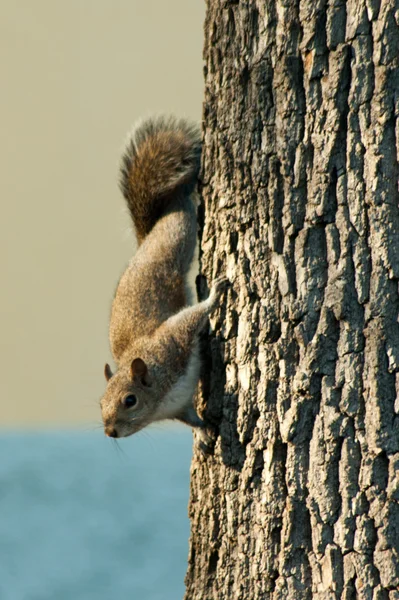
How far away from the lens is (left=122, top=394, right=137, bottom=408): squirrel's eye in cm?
225

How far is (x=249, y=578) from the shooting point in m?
1.74

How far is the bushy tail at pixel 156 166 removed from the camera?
7.52 feet

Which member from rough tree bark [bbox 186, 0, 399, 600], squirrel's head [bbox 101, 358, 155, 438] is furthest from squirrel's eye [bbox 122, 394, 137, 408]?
rough tree bark [bbox 186, 0, 399, 600]

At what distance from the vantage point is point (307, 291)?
1596 mm

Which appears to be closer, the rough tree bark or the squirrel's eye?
the rough tree bark

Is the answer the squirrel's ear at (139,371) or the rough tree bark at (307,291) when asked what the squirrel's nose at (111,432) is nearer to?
the squirrel's ear at (139,371)

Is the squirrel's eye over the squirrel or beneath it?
beneath

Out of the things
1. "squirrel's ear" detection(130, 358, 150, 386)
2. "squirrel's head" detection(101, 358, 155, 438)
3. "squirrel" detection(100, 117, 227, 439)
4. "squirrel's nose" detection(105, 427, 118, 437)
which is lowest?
"squirrel's nose" detection(105, 427, 118, 437)

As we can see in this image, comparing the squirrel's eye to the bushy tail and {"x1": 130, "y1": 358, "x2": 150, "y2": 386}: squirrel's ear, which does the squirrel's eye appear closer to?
{"x1": 130, "y1": 358, "x2": 150, "y2": 386}: squirrel's ear

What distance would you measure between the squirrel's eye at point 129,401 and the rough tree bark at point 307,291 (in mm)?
488

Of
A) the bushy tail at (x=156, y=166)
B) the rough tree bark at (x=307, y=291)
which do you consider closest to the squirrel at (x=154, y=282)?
the bushy tail at (x=156, y=166)

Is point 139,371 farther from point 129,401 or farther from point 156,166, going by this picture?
point 156,166

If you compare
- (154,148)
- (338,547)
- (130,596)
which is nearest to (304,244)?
(338,547)

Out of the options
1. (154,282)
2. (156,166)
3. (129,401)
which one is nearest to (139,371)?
(129,401)
